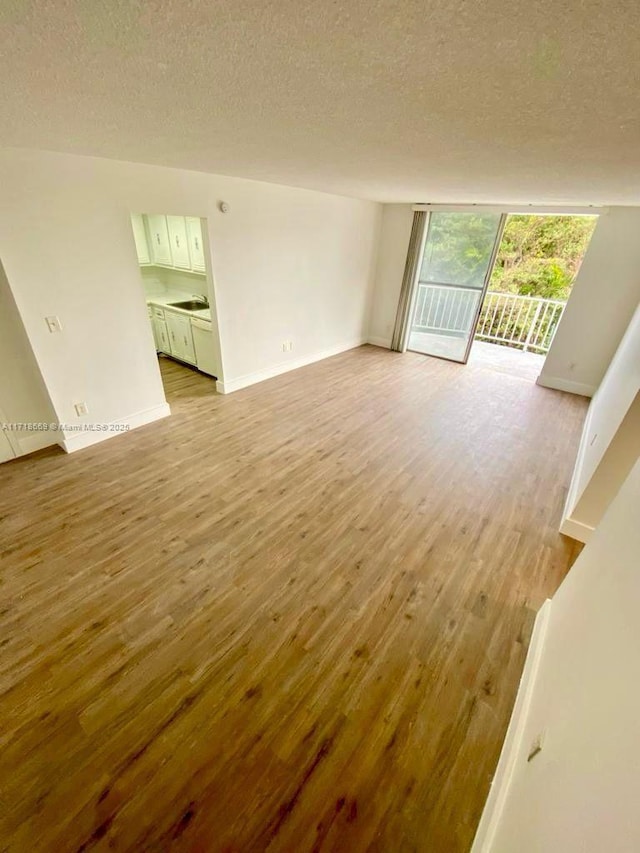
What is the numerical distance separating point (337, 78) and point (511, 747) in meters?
2.41

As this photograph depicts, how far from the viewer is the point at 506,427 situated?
143 inches

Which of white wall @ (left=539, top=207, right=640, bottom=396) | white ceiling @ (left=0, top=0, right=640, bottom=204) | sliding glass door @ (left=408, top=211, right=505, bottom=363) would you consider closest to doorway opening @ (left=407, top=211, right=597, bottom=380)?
sliding glass door @ (left=408, top=211, right=505, bottom=363)

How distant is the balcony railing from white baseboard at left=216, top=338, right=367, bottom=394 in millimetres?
1359

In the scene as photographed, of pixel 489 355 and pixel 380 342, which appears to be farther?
pixel 380 342

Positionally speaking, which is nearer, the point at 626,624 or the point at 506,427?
the point at 626,624

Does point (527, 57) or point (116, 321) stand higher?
point (527, 57)

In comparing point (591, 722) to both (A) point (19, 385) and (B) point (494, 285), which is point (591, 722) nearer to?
(A) point (19, 385)

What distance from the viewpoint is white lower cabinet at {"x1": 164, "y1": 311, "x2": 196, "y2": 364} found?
14.5ft

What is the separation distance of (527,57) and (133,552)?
2.66m

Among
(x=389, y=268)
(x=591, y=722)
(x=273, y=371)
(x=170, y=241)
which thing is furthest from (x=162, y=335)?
(x=591, y=722)

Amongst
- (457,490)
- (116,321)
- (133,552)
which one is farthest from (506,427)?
(116,321)

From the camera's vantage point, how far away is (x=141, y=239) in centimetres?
462

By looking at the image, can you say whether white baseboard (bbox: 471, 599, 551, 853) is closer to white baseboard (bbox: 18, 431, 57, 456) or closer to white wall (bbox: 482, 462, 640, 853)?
white wall (bbox: 482, 462, 640, 853)

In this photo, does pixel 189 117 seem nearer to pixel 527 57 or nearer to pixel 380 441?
pixel 527 57
